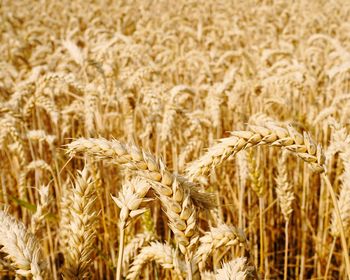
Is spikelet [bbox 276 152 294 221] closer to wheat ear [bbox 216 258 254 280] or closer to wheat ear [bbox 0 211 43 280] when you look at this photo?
wheat ear [bbox 216 258 254 280]

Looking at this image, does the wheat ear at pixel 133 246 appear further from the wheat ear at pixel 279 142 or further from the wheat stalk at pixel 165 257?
the wheat ear at pixel 279 142

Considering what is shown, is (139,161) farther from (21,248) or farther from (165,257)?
(165,257)

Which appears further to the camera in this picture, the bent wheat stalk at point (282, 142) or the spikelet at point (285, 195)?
the spikelet at point (285, 195)

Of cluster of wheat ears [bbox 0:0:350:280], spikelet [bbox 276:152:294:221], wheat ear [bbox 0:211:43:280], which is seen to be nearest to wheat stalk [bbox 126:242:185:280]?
cluster of wheat ears [bbox 0:0:350:280]

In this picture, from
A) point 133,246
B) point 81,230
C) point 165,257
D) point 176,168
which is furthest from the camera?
point 176,168

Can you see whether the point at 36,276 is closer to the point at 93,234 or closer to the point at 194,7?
the point at 93,234

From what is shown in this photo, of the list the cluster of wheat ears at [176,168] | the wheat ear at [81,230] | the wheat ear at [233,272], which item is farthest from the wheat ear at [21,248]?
the wheat ear at [233,272]

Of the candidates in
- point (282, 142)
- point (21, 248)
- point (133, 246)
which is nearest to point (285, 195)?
point (133, 246)

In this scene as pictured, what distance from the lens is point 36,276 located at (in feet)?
2.52

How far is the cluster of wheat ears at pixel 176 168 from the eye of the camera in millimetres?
842

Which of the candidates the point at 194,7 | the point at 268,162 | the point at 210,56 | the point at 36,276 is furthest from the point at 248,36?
the point at 36,276

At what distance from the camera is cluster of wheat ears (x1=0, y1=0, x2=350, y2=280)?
0.84 meters

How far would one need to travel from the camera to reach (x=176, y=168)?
2.11 m

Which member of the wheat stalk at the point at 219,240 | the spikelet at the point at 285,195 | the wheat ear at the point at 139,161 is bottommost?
the spikelet at the point at 285,195
